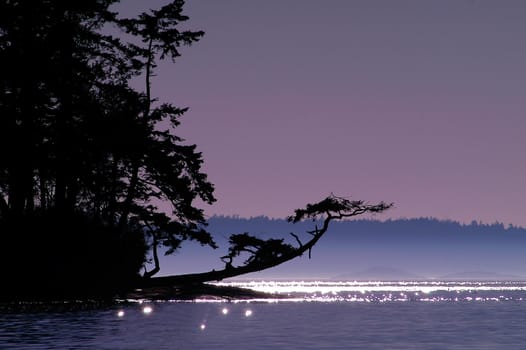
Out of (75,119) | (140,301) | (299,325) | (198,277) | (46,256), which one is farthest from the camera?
(140,301)

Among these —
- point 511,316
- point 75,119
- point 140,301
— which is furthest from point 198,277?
point 511,316

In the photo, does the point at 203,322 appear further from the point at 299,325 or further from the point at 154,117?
the point at 154,117

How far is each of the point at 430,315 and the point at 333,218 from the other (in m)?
9.41

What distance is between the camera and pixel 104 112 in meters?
53.4

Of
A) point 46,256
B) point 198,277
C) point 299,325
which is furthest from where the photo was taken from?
point 198,277

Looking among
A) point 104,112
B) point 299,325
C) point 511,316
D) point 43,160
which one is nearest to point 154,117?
point 104,112

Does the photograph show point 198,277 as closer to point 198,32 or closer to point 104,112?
point 104,112

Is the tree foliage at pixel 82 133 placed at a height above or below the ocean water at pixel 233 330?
above

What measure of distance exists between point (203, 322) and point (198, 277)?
11456 mm

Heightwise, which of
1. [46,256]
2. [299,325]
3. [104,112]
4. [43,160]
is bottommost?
[299,325]

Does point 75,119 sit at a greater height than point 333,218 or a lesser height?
greater

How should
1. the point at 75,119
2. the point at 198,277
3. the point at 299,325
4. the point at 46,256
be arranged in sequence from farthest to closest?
the point at 198,277 → the point at 75,119 → the point at 46,256 → the point at 299,325

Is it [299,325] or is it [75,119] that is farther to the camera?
[75,119]

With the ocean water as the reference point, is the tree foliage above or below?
above
